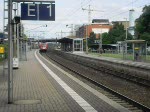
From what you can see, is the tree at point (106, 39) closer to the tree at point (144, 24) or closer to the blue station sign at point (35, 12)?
the tree at point (144, 24)

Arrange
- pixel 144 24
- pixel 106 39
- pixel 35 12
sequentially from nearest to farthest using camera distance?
pixel 35 12 < pixel 144 24 < pixel 106 39

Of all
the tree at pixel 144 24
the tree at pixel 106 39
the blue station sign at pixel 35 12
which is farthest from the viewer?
the tree at pixel 106 39

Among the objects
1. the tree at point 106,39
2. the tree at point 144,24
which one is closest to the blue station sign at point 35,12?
the tree at point 144,24

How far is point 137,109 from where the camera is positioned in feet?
44.8

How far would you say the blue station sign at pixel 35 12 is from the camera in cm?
1369

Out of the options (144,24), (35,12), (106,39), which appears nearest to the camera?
(35,12)

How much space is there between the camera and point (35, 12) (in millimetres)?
13750

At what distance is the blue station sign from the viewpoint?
1369 cm

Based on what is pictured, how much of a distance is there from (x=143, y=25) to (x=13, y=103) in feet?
201

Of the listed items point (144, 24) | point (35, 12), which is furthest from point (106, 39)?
point (35, 12)

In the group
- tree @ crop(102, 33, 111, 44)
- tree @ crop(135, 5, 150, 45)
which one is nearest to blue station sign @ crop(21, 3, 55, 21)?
tree @ crop(135, 5, 150, 45)

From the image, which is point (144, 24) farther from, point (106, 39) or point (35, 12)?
point (35, 12)

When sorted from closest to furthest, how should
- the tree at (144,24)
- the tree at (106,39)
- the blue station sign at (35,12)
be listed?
the blue station sign at (35,12), the tree at (144,24), the tree at (106,39)

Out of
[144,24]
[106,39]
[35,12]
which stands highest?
[144,24]
